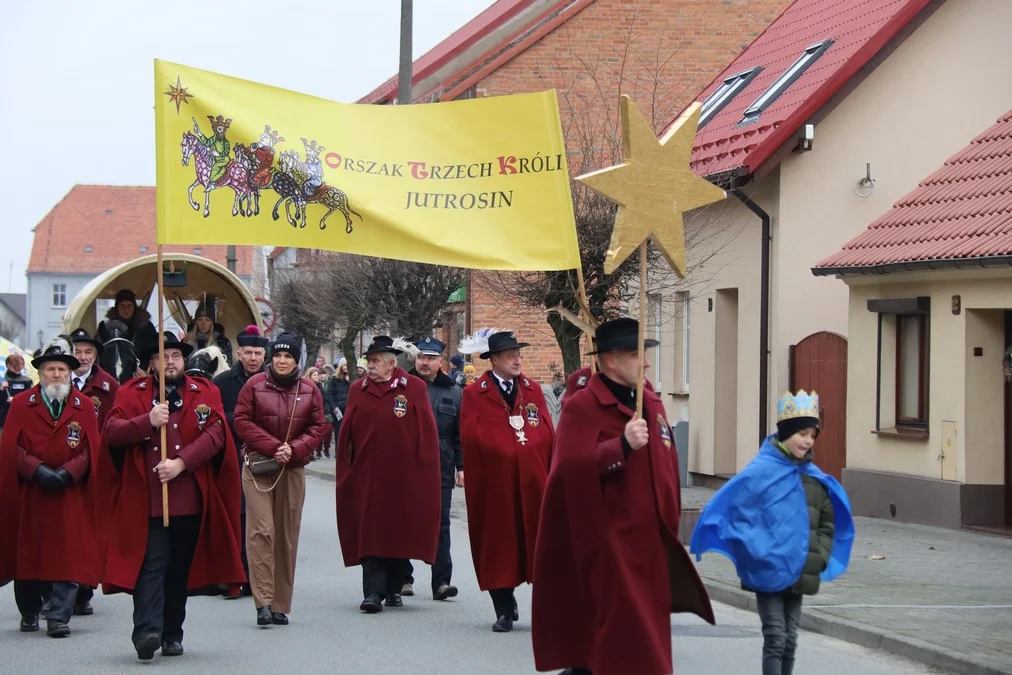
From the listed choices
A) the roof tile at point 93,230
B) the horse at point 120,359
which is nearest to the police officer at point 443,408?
the horse at point 120,359

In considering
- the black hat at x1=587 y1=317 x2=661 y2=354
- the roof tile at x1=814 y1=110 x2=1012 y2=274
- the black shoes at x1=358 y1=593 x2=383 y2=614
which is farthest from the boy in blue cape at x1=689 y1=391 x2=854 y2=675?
the roof tile at x1=814 y1=110 x2=1012 y2=274

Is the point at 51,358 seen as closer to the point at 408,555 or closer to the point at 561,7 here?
the point at 408,555

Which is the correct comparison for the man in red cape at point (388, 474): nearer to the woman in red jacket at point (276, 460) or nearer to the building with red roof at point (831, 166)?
the woman in red jacket at point (276, 460)

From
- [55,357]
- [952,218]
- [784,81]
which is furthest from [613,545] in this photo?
[784,81]

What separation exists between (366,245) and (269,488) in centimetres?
245

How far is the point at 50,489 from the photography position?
33.4 ft

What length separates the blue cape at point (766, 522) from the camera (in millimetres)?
7520

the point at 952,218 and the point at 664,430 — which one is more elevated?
the point at 952,218

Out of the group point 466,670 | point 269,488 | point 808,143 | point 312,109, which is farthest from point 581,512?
point 808,143

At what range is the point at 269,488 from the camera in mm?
10914

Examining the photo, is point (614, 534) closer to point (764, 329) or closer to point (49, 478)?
point (49, 478)

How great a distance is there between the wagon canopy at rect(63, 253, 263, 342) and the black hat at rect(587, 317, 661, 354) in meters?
10.6

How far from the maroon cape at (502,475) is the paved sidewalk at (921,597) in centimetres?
208

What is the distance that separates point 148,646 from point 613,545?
3.45 metres
